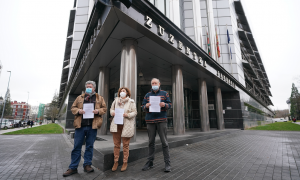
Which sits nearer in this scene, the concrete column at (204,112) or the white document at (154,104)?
the white document at (154,104)

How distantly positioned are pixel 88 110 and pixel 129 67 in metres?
3.79

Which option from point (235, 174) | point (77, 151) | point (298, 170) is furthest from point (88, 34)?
point (298, 170)

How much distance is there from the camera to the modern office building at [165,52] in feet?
22.4

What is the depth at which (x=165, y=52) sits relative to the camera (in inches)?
355

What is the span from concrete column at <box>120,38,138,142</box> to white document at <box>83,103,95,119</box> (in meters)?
3.20

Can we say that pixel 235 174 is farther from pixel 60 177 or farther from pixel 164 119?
pixel 60 177

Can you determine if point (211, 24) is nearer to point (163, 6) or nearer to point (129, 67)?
point (163, 6)

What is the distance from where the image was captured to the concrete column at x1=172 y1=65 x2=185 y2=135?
9.74m

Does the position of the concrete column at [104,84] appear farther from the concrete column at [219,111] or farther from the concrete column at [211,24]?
the concrete column at [211,24]

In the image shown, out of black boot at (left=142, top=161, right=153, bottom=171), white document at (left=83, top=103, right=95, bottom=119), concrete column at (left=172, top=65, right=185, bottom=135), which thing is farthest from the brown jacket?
concrete column at (left=172, top=65, right=185, bottom=135)

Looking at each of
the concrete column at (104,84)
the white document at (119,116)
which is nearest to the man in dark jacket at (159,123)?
the white document at (119,116)

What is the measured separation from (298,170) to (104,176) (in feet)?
14.9

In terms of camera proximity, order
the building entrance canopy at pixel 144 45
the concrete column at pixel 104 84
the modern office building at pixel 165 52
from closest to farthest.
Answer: the building entrance canopy at pixel 144 45 < the modern office building at pixel 165 52 < the concrete column at pixel 104 84

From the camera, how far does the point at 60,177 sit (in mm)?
3344
